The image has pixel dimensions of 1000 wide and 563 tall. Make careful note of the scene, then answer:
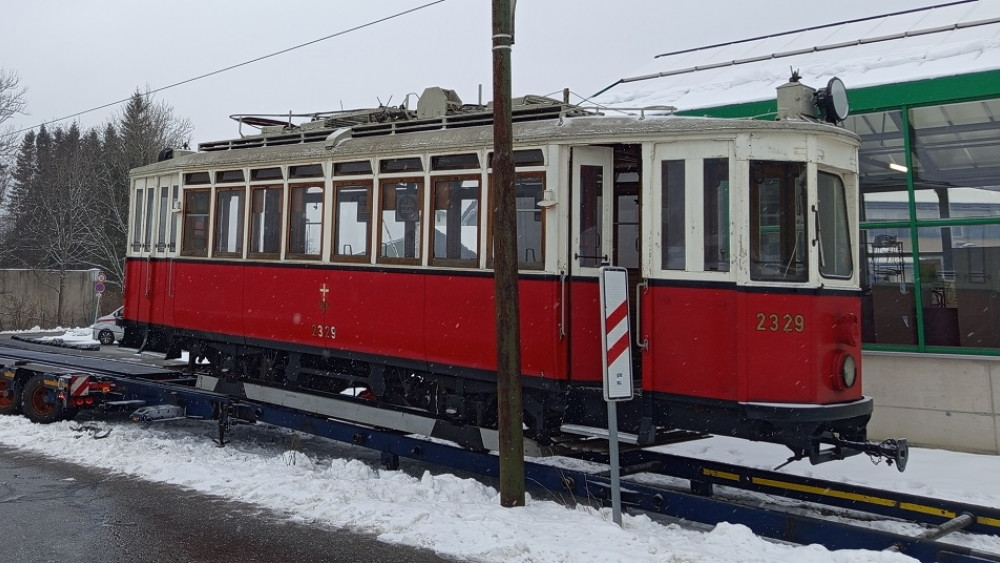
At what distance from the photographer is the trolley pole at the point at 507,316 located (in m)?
7.15

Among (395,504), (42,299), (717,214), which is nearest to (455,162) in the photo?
(717,214)

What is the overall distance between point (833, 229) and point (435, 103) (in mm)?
4682

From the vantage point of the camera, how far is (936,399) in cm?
1097

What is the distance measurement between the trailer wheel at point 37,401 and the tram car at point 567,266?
3082 millimetres

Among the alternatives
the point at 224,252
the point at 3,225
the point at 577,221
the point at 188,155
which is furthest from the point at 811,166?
the point at 3,225

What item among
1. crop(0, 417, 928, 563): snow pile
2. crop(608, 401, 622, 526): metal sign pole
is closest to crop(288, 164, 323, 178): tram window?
crop(0, 417, 928, 563): snow pile

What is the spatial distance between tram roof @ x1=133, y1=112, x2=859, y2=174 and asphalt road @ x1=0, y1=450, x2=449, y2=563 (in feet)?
12.5

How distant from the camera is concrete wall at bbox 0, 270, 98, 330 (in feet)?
121

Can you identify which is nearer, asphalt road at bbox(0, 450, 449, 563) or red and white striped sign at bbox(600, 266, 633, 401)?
asphalt road at bbox(0, 450, 449, 563)

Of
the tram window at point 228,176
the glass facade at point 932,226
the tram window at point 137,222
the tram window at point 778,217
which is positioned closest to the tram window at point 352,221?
the tram window at point 228,176

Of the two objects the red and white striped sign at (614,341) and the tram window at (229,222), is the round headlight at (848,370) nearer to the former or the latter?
the red and white striped sign at (614,341)

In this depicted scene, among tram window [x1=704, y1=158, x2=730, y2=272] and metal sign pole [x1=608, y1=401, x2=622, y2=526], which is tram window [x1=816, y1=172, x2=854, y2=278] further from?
metal sign pole [x1=608, y1=401, x2=622, y2=526]

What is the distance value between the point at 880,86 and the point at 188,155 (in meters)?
9.72

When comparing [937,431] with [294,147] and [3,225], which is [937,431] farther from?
[3,225]
